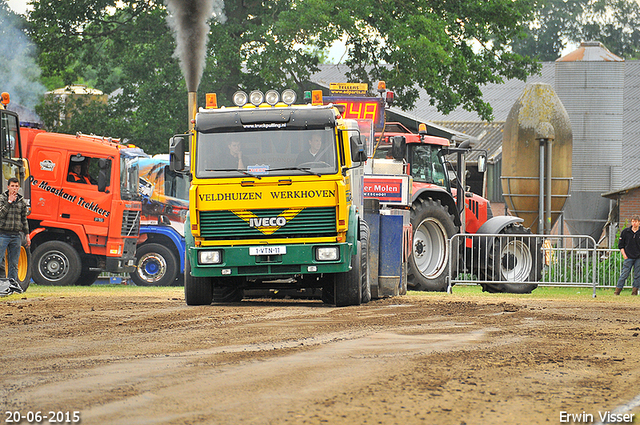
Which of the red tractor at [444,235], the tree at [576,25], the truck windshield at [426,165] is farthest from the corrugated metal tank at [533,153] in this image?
the tree at [576,25]

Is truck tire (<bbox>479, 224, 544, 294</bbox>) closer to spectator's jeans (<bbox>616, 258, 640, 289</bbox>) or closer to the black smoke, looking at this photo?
spectator's jeans (<bbox>616, 258, 640, 289</bbox>)

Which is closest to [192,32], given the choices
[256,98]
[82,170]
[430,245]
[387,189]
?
[82,170]

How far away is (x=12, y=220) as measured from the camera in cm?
1598

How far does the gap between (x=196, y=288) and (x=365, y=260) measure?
2.49 metres

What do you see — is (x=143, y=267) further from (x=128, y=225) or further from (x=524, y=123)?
(x=524, y=123)

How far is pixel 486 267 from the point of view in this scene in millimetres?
19516

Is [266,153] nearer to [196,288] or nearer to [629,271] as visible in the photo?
[196,288]

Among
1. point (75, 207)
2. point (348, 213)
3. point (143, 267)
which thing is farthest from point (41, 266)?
point (348, 213)

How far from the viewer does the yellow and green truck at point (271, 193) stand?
13055mm

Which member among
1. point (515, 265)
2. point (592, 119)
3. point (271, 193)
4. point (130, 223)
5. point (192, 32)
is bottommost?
point (515, 265)

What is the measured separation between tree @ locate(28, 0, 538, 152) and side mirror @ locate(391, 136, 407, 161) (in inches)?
399

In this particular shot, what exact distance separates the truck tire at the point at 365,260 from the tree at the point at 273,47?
14950mm

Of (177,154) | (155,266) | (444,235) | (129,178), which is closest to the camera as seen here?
(177,154)

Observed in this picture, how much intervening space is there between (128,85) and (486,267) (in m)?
16.6
